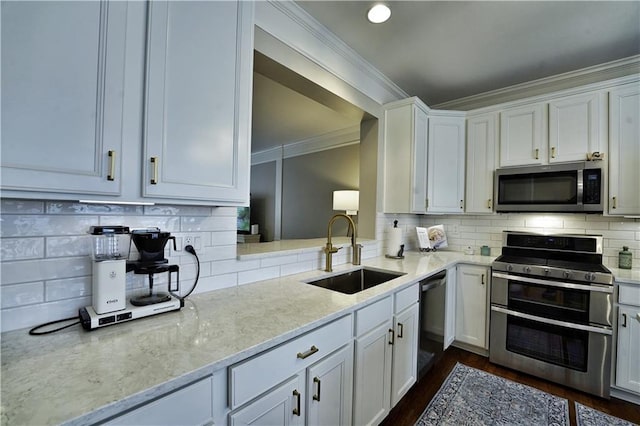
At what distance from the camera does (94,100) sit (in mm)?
887

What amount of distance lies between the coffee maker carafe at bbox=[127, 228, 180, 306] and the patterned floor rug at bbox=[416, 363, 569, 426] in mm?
1817

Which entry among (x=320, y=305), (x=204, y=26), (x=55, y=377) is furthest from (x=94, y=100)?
(x=320, y=305)

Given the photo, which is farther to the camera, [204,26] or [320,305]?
[320,305]

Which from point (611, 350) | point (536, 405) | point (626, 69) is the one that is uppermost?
point (626, 69)

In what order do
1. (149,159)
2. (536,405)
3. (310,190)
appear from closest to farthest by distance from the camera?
(149,159), (536,405), (310,190)

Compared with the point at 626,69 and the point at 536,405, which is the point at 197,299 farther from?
the point at 626,69

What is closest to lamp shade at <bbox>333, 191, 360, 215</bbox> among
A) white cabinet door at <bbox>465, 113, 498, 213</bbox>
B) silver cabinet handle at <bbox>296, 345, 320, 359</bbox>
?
white cabinet door at <bbox>465, 113, 498, 213</bbox>

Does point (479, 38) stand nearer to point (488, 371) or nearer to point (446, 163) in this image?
point (446, 163)

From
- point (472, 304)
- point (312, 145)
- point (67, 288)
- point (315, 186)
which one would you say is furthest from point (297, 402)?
point (312, 145)

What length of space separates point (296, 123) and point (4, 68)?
3.70m

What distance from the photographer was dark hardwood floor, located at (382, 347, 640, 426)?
1867 mm

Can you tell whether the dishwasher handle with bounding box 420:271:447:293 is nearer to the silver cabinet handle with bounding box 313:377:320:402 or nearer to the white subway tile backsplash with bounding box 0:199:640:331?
the white subway tile backsplash with bounding box 0:199:640:331

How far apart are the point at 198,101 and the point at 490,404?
2646mm

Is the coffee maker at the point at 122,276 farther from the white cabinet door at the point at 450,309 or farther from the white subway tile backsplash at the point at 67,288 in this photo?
the white cabinet door at the point at 450,309
